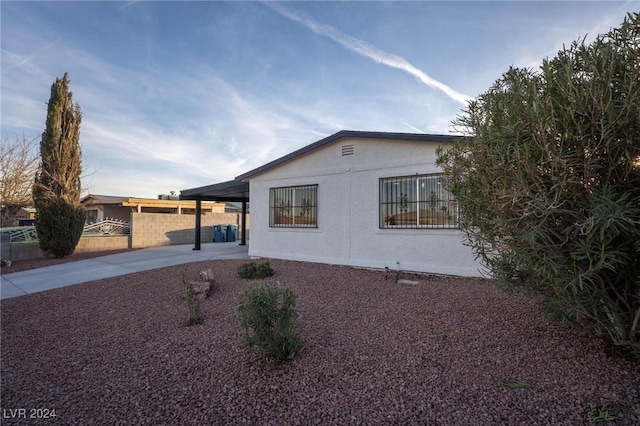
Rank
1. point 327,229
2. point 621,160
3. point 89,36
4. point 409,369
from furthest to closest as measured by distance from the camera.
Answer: point 327,229, point 89,36, point 409,369, point 621,160

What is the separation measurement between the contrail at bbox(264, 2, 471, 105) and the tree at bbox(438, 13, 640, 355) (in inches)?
267

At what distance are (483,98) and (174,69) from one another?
32.5ft

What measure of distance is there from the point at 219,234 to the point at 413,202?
13489mm

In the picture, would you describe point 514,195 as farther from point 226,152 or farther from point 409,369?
point 226,152

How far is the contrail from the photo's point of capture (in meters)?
8.91

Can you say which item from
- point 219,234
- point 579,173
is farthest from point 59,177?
point 579,173

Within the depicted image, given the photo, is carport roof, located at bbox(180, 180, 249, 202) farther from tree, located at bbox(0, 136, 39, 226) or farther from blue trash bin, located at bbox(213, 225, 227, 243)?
tree, located at bbox(0, 136, 39, 226)

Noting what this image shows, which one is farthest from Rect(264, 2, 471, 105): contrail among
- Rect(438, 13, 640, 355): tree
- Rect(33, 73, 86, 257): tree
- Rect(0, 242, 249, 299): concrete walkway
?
Rect(33, 73, 86, 257): tree

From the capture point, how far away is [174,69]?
10.4 meters

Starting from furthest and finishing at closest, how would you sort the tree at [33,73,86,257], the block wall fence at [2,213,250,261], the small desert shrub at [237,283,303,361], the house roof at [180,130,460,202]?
the block wall fence at [2,213,250,261]
the tree at [33,73,86,257]
the house roof at [180,130,460,202]
the small desert shrub at [237,283,303,361]

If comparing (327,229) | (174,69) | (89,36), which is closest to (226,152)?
(174,69)

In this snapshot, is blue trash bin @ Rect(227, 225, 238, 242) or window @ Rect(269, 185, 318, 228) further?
blue trash bin @ Rect(227, 225, 238, 242)

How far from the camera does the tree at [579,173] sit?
2201 millimetres

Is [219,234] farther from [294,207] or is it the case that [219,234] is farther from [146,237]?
[294,207]
